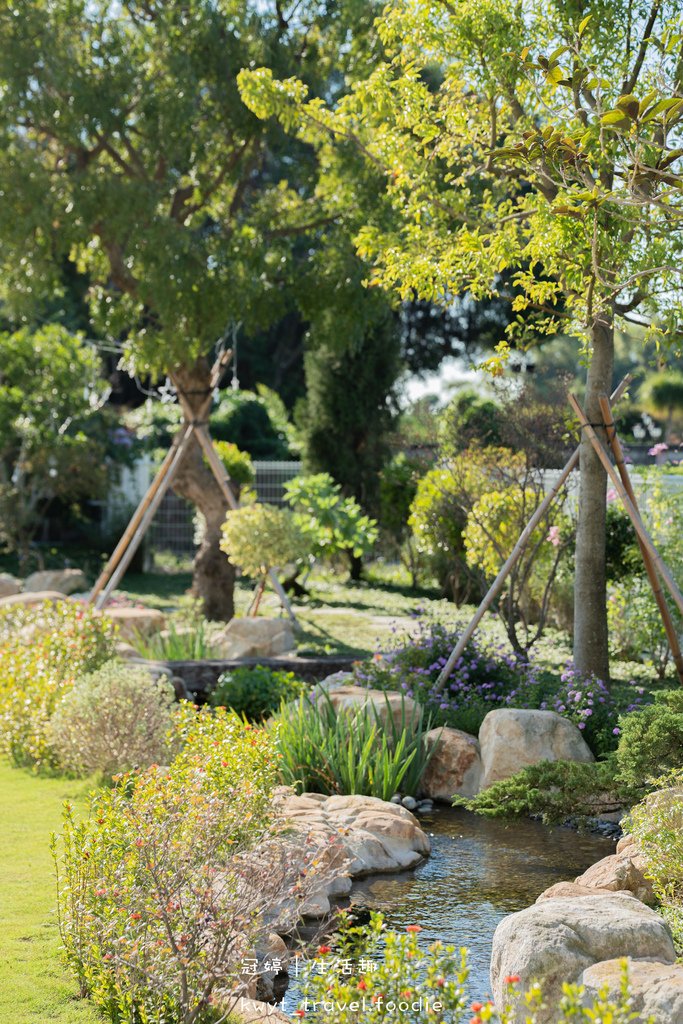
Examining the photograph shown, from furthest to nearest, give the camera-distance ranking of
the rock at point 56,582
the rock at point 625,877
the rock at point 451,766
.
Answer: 1. the rock at point 56,582
2. the rock at point 451,766
3. the rock at point 625,877

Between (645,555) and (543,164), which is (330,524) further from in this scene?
(543,164)

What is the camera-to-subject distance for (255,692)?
8.74m

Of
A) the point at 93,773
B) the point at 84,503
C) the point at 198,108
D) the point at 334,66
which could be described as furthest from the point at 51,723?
the point at 84,503

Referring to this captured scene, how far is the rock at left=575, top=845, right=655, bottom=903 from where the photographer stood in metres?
5.07

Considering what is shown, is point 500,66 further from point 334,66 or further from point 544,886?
point 334,66

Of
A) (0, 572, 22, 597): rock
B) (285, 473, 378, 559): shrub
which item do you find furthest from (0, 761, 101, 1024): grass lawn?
(285, 473, 378, 559): shrub

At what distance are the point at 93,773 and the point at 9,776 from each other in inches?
23.6

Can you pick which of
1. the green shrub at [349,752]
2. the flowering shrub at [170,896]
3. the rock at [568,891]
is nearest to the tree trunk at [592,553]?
the green shrub at [349,752]

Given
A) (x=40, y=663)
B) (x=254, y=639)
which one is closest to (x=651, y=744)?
(x=40, y=663)

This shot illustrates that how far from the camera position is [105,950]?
4020 mm

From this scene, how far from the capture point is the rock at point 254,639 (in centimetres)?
1074

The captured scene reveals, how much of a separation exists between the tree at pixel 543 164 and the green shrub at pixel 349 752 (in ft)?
5.73

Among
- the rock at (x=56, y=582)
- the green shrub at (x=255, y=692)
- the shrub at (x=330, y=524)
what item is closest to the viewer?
the green shrub at (x=255, y=692)

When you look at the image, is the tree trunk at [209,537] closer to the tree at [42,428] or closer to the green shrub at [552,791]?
the tree at [42,428]
